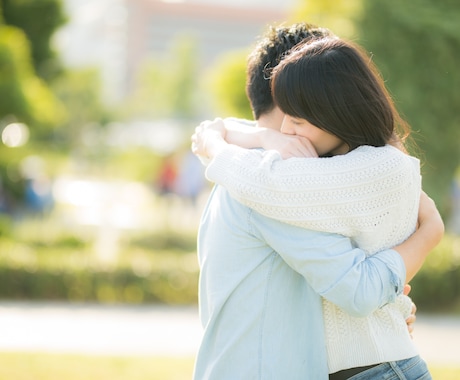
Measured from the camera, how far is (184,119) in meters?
47.2

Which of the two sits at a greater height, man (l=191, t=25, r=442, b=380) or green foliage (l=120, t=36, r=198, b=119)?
green foliage (l=120, t=36, r=198, b=119)

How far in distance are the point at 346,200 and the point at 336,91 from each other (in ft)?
0.84

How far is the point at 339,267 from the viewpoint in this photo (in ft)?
5.57

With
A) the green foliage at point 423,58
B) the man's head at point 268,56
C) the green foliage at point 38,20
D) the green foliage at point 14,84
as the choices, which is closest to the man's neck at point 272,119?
the man's head at point 268,56

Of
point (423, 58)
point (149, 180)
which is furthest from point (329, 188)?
point (149, 180)

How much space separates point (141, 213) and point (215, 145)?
48.5 ft

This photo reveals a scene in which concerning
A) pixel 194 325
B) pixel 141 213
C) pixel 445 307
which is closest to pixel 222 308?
pixel 194 325

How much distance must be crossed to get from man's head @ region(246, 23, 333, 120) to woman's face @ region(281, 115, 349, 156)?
7.1 inches

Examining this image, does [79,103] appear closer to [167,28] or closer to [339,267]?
[339,267]

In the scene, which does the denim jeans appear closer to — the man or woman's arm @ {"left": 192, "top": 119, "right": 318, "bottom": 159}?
the man

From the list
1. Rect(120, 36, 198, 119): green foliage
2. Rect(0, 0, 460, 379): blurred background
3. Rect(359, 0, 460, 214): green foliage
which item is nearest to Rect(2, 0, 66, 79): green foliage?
Rect(0, 0, 460, 379): blurred background

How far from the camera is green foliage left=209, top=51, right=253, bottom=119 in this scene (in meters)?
13.0

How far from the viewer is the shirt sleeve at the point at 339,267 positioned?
1697 mm

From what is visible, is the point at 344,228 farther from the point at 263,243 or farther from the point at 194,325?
the point at 194,325
